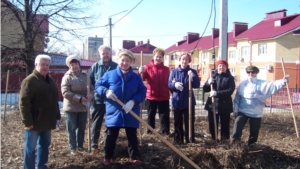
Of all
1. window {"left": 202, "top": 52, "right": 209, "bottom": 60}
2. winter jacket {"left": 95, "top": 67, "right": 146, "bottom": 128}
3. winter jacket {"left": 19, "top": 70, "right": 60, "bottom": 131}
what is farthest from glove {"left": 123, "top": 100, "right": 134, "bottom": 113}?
window {"left": 202, "top": 52, "right": 209, "bottom": 60}

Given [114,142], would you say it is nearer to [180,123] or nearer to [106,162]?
[106,162]

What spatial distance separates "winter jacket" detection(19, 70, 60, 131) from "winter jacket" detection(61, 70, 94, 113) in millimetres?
438

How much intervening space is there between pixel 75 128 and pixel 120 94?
1.13 metres

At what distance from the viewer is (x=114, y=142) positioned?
162 inches

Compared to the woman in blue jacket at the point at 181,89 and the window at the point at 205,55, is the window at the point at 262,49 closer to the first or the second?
the window at the point at 205,55

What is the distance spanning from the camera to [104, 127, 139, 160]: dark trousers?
406 centimetres

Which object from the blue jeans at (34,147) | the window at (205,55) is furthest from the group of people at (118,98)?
the window at (205,55)

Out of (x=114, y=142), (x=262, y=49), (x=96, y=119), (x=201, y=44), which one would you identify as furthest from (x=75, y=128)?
(x=201, y=44)

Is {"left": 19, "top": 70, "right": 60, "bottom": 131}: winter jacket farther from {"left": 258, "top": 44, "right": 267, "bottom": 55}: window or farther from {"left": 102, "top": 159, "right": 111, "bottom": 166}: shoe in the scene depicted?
{"left": 258, "top": 44, "right": 267, "bottom": 55}: window

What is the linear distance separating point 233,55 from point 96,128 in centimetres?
3177

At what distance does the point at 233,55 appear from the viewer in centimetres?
3419

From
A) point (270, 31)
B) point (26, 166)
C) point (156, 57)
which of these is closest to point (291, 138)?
point (156, 57)

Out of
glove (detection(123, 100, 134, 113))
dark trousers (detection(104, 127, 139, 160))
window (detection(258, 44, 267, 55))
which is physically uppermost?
window (detection(258, 44, 267, 55))

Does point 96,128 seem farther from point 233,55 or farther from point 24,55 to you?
point 233,55
